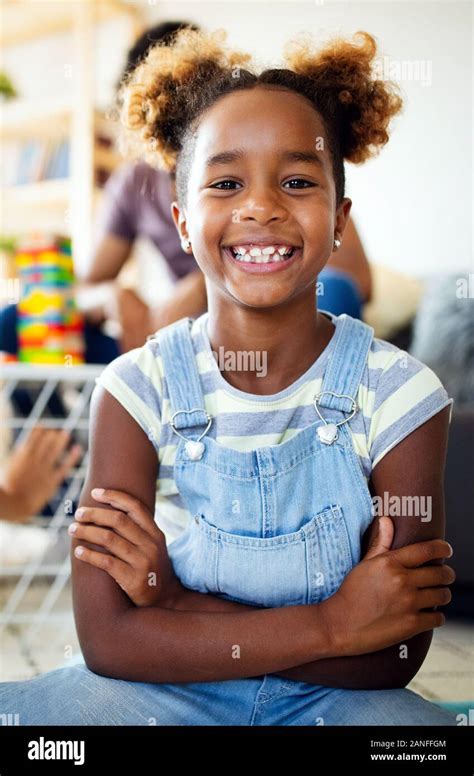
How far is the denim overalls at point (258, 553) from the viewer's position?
76cm

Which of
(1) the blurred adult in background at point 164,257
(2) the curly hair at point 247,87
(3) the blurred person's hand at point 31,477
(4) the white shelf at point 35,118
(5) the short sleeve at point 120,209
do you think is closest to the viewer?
(2) the curly hair at point 247,87

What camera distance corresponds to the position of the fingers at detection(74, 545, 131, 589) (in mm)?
769

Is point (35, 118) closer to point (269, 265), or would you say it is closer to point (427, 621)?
point (269, 265)

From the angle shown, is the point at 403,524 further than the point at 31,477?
No

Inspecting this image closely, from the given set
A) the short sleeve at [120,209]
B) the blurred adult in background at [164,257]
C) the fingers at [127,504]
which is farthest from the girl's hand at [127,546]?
the short sleeve at [120,209]

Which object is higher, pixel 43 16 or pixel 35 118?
pixel 43 16

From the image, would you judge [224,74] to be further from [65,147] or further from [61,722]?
[65,147]

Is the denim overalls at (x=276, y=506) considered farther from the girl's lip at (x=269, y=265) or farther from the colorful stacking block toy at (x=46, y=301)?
the colorful stacking block toy at (x=46, y=301)

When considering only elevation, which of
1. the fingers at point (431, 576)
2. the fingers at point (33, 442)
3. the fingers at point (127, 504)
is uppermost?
the fingers at point (33, 442)

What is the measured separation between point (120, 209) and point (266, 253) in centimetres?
90

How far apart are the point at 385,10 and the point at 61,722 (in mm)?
1674

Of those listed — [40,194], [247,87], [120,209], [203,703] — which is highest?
[40,194]

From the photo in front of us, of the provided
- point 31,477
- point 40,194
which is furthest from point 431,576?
point 40,194

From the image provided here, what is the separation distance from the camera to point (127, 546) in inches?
30.6
